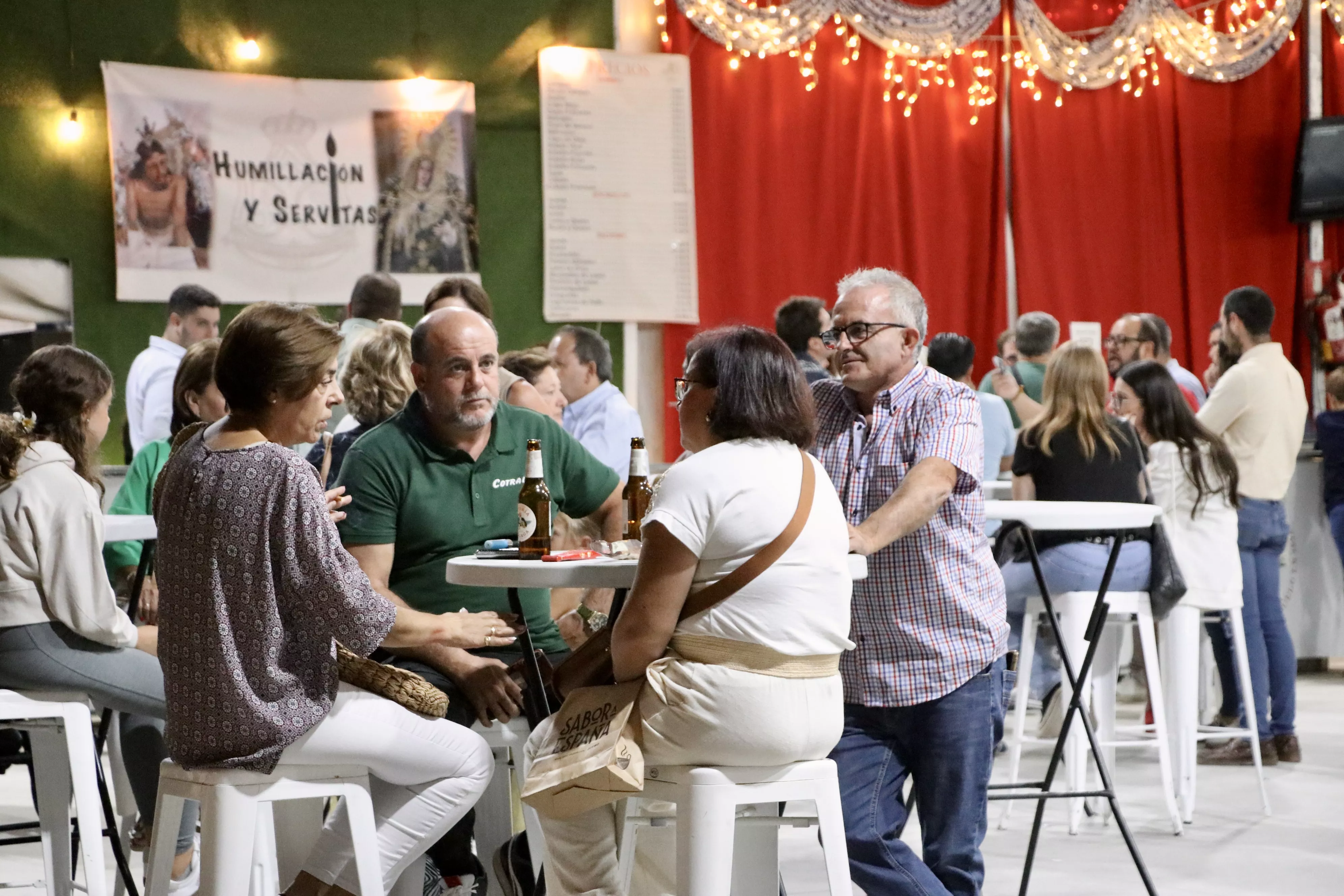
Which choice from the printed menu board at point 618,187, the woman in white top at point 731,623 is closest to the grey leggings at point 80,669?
the woman in white top at point 731,623

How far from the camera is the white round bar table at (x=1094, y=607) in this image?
336 centimetres

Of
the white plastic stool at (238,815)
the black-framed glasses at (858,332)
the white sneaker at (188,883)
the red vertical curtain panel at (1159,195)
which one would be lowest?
the white sneaker at (188,883)

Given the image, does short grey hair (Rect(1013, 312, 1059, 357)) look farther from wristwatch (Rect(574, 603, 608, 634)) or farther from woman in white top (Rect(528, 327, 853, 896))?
woman in white top (Rect(528, 327, 853, 896))

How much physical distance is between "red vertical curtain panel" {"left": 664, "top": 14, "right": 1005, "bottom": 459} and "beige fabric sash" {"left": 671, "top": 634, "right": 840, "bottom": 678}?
506 cm

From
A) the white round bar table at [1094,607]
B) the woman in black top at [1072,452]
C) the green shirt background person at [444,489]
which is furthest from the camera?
the woman in black top at [1072,452]

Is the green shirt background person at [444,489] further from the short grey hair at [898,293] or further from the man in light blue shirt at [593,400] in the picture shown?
the man in light blue shirt at [593,400]

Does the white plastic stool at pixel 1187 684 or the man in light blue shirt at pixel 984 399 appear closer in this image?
the white plastic stool at pixel 1187 684

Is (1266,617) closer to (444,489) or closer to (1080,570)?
(1080,570)

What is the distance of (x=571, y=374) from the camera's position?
5.65 metres

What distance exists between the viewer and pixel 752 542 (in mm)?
2396

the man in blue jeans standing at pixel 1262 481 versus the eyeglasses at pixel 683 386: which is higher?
the eyeglasses at pixel 683 386

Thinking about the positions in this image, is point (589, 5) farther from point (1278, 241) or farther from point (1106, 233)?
point (1278, 241)

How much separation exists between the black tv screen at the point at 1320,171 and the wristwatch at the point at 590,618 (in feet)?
19.3

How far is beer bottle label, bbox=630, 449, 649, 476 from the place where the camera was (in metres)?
2.97
